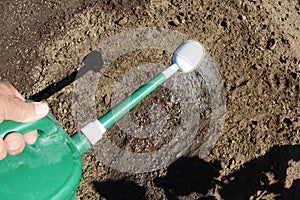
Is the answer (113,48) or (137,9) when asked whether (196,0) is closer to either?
(137,9)

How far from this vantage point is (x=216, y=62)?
243 cm

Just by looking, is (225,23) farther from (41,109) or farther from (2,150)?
(2,150)

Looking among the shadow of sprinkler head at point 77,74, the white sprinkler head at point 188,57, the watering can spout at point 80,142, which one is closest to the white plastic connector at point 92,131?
the watering can spout at point 80,142

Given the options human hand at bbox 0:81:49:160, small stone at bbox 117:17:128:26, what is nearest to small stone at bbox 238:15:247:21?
small stone at bbox 117:17:128:26

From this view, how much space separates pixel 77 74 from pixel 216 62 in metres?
0.71

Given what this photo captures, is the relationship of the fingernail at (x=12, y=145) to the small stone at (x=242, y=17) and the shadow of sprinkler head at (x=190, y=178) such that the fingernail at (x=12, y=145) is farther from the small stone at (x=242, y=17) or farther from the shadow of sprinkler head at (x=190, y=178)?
the small stone at (x=242, y=17)

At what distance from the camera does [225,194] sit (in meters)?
2.26

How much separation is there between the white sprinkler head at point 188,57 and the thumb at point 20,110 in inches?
28.1

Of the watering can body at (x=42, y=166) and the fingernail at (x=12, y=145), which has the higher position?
the fingernail at (x=12, y=145)

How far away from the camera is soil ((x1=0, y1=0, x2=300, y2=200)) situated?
228cm

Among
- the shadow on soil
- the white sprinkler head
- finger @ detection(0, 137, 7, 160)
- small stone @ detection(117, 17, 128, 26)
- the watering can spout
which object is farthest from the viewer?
small stone @ detection(117, 17, 128, 26)

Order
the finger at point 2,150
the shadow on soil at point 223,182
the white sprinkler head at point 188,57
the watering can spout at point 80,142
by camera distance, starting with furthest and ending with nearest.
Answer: the shadow on soil at point 223,182 < the white sprinkler head at point 188,57 < the watering can spout at point 80,142 < the finger at point 2,150

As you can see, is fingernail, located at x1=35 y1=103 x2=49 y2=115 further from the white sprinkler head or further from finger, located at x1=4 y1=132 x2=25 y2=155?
the white sprinkler head

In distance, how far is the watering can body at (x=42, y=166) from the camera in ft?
4.08
